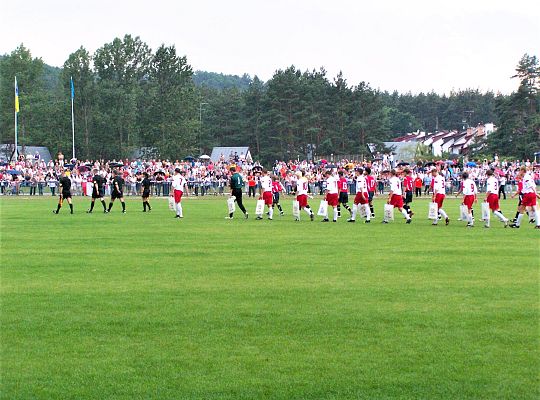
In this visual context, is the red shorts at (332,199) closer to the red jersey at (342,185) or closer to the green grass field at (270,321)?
the red jersey at (342,185)

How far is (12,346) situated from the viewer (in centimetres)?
1007

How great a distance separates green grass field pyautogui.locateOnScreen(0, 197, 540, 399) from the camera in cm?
860

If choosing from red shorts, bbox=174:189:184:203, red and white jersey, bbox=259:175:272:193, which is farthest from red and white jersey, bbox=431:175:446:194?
red shorts, bbox=174:189:184:203

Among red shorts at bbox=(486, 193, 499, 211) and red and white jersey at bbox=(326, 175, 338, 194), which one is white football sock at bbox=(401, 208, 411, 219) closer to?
red and white jersey at bbox=(326, 175, 338, 194)

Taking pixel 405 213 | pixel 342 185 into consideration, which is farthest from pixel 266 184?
pixel 405 213

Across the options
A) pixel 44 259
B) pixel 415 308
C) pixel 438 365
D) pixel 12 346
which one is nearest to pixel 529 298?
pixel 415 308

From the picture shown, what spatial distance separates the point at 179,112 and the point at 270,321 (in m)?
85.5

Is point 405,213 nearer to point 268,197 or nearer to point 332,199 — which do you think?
point 332,199

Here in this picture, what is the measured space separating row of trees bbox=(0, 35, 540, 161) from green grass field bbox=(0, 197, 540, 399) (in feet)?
240

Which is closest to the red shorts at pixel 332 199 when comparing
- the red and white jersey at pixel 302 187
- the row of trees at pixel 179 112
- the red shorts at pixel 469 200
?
the red and white jersey at pixel 302 187

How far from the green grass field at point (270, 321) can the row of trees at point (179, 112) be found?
73093 mm

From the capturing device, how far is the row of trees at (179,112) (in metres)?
93.1

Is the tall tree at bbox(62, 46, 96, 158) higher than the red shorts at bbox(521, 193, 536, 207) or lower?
higher

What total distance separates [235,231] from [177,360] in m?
17.1
